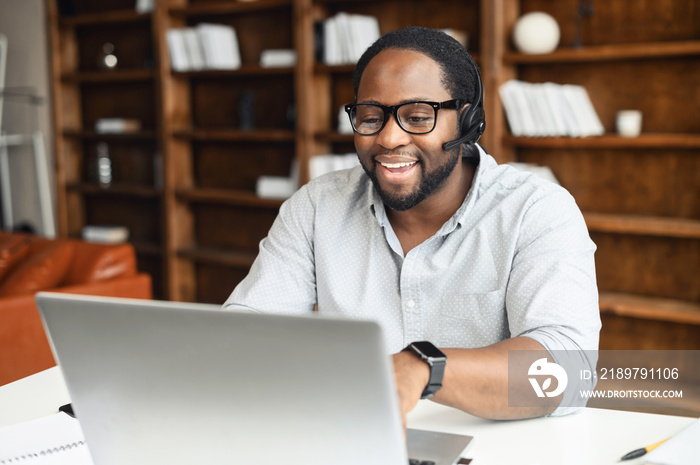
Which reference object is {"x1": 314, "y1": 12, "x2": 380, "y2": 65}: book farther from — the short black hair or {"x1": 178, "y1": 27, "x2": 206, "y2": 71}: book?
the short black hair

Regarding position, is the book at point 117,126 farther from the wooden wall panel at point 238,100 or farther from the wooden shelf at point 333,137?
the wooden shelf at point 333,137

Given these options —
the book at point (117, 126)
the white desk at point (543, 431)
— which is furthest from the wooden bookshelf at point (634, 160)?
the book at point (117, 126)

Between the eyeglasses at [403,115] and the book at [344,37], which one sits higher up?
the book at [344,37]

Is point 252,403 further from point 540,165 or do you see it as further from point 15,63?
point 15,63

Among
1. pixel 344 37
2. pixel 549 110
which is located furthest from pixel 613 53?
pixel 344 37

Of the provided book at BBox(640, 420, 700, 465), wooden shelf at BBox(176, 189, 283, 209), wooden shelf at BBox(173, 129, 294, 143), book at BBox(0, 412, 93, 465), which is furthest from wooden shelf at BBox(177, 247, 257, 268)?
book at BBox(640, 420, 700, 465)

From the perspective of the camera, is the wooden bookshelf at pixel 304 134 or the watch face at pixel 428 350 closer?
the watch face at pixel 428 350

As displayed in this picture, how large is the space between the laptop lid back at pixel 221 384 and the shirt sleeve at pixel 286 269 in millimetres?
658

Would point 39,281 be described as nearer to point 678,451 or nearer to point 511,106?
point 511,106

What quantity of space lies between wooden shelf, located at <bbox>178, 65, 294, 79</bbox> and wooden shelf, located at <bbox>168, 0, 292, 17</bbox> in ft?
1.03

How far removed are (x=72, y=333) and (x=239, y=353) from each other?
0.67 ft

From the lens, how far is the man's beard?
138 centimetres

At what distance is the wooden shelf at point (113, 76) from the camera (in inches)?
162

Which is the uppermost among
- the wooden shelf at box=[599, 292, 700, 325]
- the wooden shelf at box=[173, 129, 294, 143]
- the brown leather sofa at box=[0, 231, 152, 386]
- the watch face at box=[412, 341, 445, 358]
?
the wooden shelf at box=[173, 129, 294, 143]
